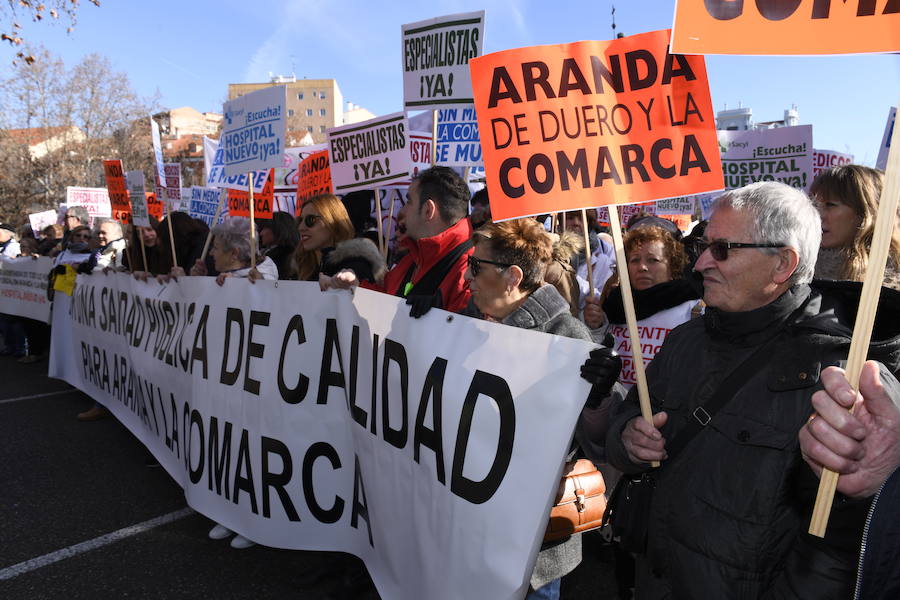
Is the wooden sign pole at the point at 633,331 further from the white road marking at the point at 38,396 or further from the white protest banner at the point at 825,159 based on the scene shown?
the white road marking at the point at 38,396

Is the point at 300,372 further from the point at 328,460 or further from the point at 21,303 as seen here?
the point at 21,303

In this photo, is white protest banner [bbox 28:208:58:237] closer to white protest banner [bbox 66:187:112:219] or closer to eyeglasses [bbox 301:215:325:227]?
white protest banner [bbox 66:187:112:219]

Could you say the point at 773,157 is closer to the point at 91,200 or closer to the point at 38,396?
the point at 38,396

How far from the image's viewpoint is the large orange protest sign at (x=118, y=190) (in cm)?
643

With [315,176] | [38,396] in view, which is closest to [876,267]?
[315,176]

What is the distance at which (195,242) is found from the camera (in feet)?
18.9

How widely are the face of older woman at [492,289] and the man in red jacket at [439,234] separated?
0.60 m

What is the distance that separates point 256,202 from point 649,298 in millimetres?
4096

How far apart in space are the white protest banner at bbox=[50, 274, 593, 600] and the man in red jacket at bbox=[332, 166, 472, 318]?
1.62 ft

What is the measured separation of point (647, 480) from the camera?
173cm

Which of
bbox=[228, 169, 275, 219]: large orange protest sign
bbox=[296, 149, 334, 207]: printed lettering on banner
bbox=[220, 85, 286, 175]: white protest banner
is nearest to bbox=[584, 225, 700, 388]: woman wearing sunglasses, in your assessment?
bbox=[220, 85, 286, 175]: white protest banner

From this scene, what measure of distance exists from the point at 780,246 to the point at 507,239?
967 millimetres

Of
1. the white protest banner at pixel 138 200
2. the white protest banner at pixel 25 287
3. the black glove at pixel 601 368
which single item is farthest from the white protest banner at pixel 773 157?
the white protest banner at pixel 25 287

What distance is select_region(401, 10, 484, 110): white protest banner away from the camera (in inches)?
172
